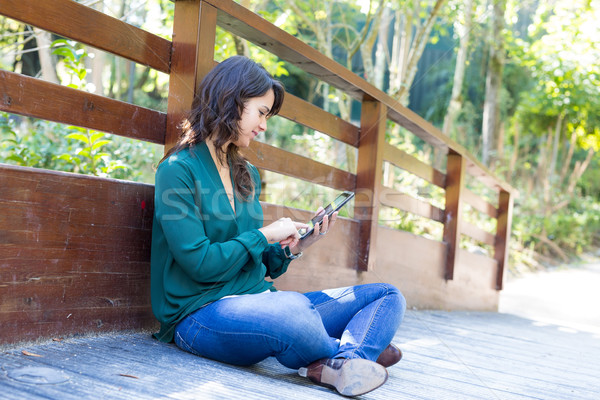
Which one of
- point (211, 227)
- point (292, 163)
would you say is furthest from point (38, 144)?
point (211, 227)

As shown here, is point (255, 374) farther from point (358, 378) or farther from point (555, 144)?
point (555, 144)

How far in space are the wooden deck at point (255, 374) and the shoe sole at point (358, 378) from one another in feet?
0.18

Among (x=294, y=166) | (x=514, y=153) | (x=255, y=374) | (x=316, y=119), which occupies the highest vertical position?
(x=514, y=153)

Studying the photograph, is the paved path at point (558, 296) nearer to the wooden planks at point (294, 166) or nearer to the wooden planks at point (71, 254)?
the wooden planks at point (294, 166)

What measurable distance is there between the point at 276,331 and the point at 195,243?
0.38 metres

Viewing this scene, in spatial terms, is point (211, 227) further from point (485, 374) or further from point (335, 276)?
point (335, 276)

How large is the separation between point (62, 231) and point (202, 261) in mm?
497

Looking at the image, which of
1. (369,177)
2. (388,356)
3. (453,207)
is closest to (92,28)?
(388,356)

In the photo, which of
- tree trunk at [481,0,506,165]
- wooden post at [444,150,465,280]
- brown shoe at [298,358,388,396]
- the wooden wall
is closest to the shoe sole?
brown shoe at [298,358,388,396]

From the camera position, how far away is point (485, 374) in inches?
93.9

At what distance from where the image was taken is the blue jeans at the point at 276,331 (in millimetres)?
1782

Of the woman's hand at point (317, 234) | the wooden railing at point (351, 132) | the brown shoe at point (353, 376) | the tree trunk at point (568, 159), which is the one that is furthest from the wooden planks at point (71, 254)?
the tree trunk at point (568, 159)

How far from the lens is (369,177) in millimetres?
3641

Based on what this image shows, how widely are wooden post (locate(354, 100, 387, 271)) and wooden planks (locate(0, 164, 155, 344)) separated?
1702mm
